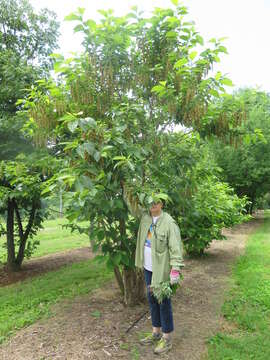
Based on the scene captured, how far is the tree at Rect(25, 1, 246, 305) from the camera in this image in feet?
12.3

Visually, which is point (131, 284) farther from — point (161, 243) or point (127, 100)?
point (127, 100)

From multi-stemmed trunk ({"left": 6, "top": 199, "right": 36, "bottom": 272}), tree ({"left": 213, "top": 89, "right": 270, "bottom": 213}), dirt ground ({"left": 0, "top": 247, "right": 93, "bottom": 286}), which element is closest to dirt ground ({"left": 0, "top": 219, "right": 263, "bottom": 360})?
dirt ground ({"left": 0, "top": 247, "right": 93, "bottom": 286})

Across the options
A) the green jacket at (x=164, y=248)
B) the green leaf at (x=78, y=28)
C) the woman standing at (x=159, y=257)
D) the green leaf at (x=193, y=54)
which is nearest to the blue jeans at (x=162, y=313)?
the woman standing at (x=159, y=257)

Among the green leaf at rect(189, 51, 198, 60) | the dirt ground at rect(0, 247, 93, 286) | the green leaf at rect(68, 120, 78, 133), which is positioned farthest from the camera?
the dirt ground at rect(0, 247, 93, 286)

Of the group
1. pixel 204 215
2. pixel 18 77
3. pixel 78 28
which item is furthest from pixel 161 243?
pixel 18 77

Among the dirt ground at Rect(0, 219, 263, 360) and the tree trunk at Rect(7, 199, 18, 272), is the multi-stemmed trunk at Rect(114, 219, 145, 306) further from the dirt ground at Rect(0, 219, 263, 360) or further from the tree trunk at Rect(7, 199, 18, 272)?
the tree trunk at Rect(7, 199, 18, 272)

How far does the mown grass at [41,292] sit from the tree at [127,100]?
34.4 inches

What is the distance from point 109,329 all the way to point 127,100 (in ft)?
10.6

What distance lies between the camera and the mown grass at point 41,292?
4.96 m

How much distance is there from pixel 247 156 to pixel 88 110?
1870cm

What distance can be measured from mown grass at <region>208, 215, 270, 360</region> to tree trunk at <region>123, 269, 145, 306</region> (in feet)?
4.54

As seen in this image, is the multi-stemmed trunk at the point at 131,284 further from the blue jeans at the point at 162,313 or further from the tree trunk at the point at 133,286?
the blue jeans at the point at 162,313

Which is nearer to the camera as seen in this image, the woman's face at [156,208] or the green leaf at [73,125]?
the green leaf at [73,125]

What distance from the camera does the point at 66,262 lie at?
9633mm
